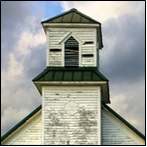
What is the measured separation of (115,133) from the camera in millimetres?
25641

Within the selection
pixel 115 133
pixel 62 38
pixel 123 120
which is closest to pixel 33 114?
pixel 62 38

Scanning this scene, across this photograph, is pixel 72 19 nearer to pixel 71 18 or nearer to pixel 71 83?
pixel 71 18

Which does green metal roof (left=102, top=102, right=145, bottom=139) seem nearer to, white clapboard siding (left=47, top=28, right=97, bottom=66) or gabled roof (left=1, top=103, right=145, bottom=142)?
gabled roof (left=1, top=103, right=145, bottom=142)

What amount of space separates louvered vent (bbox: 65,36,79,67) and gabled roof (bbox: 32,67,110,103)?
47 centimetres

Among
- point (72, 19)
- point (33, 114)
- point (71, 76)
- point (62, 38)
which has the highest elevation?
point (72, 19)

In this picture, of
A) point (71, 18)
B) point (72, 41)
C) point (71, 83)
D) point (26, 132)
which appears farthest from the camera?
point (26, 132)

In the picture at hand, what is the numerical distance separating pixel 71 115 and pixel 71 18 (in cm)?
475

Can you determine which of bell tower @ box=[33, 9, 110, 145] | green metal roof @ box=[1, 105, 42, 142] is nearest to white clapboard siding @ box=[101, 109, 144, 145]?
bell tower @ box=[33, 9, 110, 145]

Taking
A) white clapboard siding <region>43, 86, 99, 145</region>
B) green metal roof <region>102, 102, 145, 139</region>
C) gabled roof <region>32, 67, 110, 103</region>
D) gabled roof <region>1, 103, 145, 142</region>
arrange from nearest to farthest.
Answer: white clapboard siding <region>43, 86, 99, 145</region>, gabled roof <region>32, 67, 110, 103</region>, green metal roof <region>102, 102, 145, 139</region>, gabled roof <region>1, 103, 145, 142</region>

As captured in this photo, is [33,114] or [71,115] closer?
[71,115]

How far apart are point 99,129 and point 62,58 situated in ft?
12.6

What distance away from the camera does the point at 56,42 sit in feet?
83.9

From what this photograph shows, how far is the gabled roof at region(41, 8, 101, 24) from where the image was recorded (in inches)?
1007

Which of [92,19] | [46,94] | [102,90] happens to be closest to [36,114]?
[46,94]
